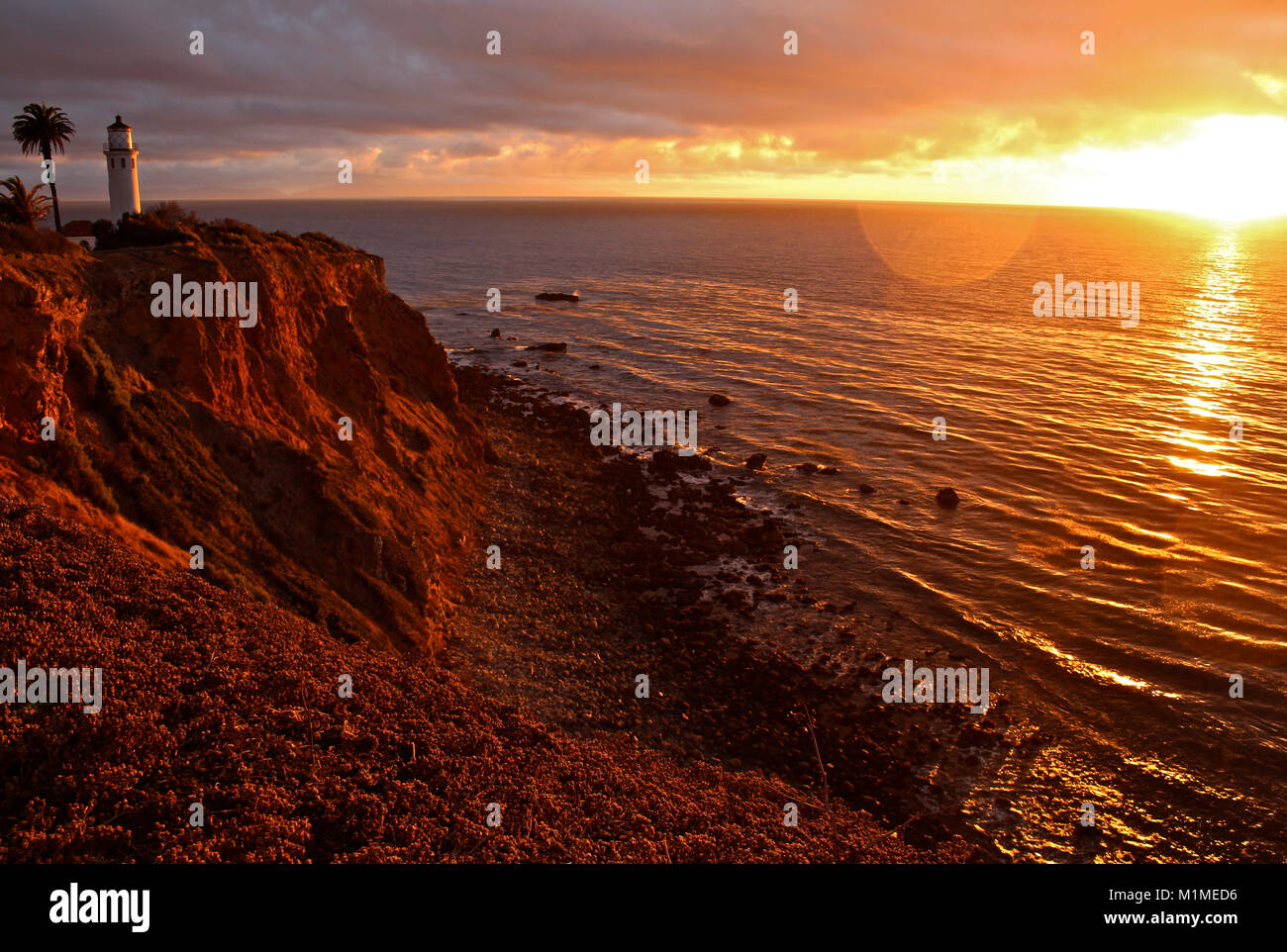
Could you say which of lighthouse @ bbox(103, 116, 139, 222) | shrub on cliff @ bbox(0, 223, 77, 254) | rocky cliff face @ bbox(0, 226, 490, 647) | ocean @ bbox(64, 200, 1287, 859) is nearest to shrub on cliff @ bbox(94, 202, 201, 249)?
rocky cliff face @ bbox(0, 226, 490, 647)

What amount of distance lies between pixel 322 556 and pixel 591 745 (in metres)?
10.5

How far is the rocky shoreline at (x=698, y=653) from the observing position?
787 inches

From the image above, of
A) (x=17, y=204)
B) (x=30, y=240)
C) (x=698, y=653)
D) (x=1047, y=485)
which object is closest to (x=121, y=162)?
(x=17, y=204)

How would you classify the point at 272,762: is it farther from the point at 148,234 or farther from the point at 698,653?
the point at 148,234

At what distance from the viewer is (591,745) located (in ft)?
49.6

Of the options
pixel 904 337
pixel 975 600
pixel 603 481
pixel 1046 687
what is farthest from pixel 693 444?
pixel 904 337

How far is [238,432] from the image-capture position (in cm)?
2166

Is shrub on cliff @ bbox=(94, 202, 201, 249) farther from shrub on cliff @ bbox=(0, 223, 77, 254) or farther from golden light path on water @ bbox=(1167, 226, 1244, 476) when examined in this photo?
golden light path on water @ bbox=(1167, 226, 1244, 476)

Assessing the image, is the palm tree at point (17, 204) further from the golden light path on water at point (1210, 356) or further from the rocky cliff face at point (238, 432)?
the golden light path on water at point (1210, 356)

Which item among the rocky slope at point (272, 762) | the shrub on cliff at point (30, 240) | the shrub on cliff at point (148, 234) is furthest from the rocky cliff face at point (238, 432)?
the rocky slope at point (272, 762)

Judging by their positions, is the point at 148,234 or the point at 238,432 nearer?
the point at 238,432

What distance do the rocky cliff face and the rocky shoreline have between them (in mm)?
2909

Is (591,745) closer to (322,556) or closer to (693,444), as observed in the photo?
(322,556)

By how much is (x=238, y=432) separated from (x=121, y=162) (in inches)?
973
